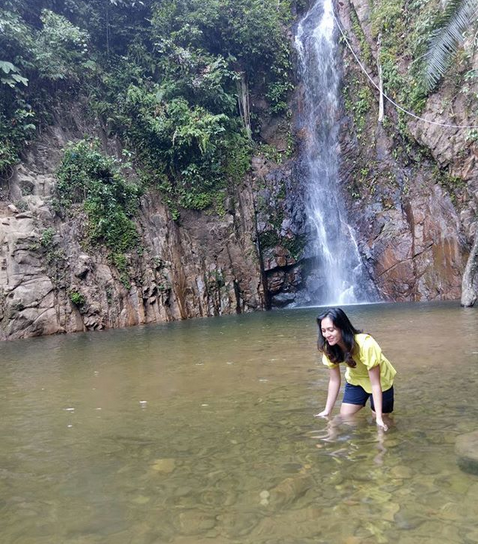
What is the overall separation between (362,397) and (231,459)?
145cm

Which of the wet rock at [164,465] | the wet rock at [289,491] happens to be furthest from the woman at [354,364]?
the wet rock at [164,465]

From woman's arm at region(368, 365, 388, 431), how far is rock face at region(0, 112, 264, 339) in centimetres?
1157

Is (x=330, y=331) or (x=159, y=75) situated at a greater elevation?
(x=159, y=75)

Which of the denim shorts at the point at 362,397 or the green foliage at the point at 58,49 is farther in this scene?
the green foliage at the point at 58,49

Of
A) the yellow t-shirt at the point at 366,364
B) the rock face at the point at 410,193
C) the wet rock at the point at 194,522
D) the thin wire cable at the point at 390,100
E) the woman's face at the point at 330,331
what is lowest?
the wet rock at the point at 194,522

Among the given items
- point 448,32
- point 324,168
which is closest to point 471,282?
point 448,32

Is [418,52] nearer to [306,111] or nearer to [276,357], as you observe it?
[306,111]

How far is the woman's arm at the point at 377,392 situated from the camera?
148 inches

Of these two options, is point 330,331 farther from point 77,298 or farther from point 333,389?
point 77,298

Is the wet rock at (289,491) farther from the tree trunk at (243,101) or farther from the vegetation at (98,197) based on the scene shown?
the tree trunk at (243,101)

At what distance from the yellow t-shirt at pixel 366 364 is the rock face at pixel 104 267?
11276 mm

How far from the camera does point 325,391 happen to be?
5.14m

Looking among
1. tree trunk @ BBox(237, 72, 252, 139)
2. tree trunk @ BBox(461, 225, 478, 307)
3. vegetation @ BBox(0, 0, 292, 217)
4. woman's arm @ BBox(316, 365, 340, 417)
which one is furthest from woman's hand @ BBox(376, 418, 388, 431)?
tree trunk @ BBox(237, 72, 252, 139)

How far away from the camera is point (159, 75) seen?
68.5ft
